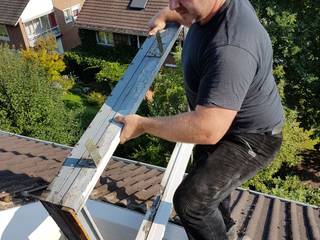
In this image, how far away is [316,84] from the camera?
1348 cm

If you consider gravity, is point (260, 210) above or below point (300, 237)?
below

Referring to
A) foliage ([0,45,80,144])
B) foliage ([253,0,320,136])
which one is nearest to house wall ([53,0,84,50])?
foliage ([0,45,80,144])

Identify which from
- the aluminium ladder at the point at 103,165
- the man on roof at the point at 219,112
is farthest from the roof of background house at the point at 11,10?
the man on roof at the point at 219,112

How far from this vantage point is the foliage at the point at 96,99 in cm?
1894

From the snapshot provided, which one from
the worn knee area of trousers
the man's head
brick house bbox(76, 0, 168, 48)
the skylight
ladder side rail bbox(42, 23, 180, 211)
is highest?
the man's head

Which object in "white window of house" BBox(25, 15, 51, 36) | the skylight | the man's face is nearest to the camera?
the man's face

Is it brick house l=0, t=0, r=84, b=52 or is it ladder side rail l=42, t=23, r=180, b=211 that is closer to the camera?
ladder side rail l=42, t=23, r=180, b=211

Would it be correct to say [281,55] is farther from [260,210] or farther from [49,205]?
[49,205]

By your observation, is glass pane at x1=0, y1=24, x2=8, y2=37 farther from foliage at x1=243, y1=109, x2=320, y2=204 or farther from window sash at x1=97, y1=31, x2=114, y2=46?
foliage at x1=243, y1=109, x2=320, y2=204

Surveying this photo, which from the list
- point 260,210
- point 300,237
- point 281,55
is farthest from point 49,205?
point 281,55

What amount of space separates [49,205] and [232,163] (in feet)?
3.75

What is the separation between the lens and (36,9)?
73.3ft

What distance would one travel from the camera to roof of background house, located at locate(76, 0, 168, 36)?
62.3 ft

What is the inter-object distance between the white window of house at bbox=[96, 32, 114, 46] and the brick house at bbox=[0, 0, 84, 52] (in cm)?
393
